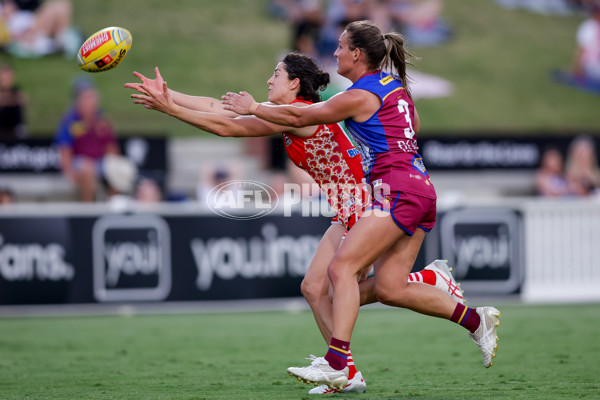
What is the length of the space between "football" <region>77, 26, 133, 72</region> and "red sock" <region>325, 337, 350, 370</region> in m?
2.46

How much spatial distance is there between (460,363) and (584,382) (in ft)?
4.28

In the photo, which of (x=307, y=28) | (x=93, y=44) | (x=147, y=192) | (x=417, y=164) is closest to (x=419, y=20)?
(x=307, y=28)

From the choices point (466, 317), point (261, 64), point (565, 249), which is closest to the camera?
point (466, 317)

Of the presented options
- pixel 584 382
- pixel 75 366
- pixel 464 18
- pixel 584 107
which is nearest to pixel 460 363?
pixel 584 382

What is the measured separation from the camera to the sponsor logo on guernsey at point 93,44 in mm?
6109

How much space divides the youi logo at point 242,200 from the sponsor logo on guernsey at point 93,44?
5.54 metres

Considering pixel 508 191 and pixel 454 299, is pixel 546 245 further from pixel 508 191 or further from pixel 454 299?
pixel 454 299

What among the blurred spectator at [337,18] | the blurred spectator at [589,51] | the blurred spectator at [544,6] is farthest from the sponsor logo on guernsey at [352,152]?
the blurred spectator at [544,6]

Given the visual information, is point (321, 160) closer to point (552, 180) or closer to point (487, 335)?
point (487, 335)

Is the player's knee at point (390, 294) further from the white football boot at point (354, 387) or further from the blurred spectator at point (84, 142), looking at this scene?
the blurred spectator at point (84, 142)

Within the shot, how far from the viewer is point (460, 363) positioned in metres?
7.24

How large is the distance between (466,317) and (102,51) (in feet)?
10.1

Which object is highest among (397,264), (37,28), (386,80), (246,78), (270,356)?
(37,28)

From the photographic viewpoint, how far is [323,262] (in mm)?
6117
